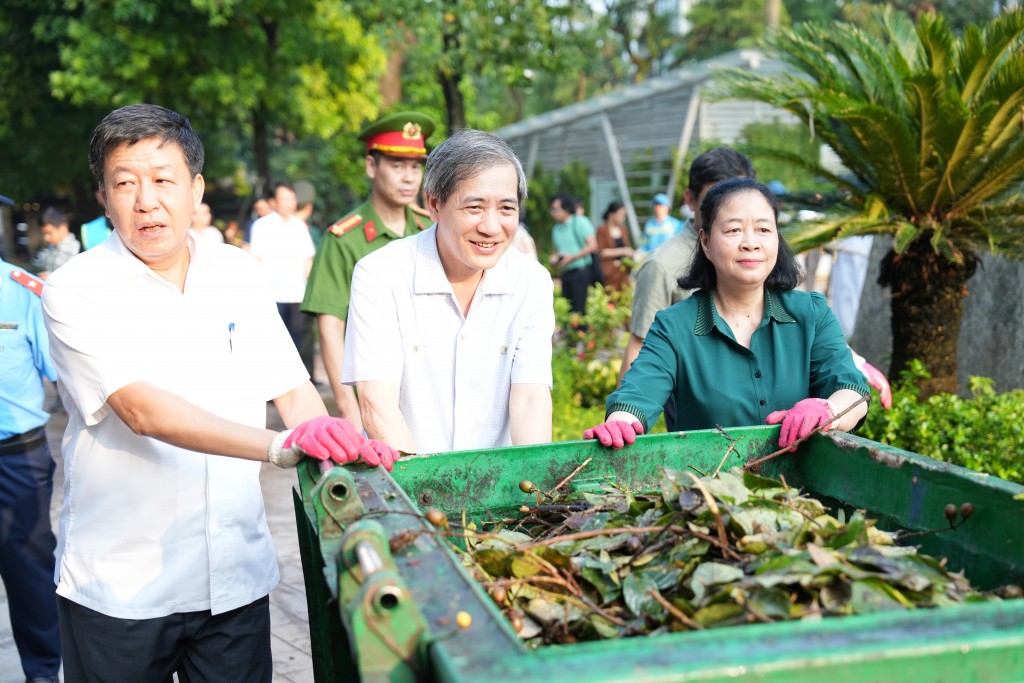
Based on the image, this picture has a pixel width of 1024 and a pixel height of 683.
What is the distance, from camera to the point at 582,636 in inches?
73.6

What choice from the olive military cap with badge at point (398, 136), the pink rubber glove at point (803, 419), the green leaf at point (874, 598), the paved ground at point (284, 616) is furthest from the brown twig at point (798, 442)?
the olive military cap with badge at point (398, 136)

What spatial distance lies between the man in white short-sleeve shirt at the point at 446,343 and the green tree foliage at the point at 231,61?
12.8m

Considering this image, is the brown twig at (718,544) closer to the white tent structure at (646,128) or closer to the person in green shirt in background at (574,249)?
the person in green shirt in background at (574,249)

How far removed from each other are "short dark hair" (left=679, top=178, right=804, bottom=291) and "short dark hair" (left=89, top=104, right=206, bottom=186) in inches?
63.7

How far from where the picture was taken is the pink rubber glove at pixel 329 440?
223 cm

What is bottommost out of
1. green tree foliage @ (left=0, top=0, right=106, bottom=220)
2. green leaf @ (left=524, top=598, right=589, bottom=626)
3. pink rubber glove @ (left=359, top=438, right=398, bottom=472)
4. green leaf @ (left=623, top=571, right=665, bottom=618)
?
green leaf @ (left=524, top=598, right=589, bottom=626)

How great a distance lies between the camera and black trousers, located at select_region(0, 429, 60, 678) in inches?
158

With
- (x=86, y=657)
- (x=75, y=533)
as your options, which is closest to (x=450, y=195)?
(x=75, y=533)

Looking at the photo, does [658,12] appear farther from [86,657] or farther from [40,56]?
[86,657]

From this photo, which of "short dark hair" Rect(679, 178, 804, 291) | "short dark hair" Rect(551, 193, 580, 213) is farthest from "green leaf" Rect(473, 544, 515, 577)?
"short dark hair" Rect(551, 193, 580, 213)

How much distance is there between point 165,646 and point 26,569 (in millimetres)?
1821

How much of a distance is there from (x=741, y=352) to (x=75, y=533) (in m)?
1.98

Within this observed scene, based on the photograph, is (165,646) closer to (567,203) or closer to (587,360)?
(587,360)

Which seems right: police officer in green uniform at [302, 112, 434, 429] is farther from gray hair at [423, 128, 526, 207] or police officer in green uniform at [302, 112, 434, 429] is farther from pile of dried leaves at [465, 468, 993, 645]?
pile of dried leaves at [465, 468, 993, 645]
